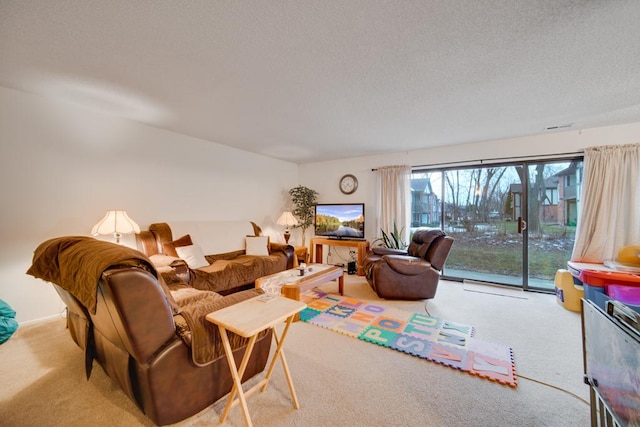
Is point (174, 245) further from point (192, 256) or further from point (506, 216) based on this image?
point (506, 216)

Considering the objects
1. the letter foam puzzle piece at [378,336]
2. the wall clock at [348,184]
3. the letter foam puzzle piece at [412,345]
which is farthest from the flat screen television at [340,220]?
the letter foam puzzle piece at [412,345]

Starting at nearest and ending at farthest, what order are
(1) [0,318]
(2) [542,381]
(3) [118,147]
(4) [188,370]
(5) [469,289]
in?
(4) [188,370], (2) [542,381], (1) [0,318], (3) [118,147], (5) [469,289]

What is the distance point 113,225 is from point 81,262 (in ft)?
5.66

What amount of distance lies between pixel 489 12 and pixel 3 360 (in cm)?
420

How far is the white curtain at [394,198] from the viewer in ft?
15.4

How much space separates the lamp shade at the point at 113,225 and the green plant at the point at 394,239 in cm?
389

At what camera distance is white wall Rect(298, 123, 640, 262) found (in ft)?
11.1

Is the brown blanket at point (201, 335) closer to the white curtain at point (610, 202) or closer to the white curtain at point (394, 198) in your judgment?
the white curtain at point (394, 198)

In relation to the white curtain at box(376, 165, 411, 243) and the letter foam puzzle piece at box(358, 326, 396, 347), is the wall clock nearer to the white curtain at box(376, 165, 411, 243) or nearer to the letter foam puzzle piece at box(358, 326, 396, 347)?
the white curtain at box(376, 165, 411, 243)

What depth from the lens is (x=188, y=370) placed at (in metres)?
1.38

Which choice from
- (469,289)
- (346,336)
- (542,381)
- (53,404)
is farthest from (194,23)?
(469,289)

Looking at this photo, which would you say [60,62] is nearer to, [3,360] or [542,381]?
[3,360]

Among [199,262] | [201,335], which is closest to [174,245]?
[199,262]

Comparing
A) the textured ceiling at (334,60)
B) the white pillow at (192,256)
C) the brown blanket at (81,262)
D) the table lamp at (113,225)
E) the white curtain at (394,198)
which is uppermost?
the textured ceiling at (334,60)
